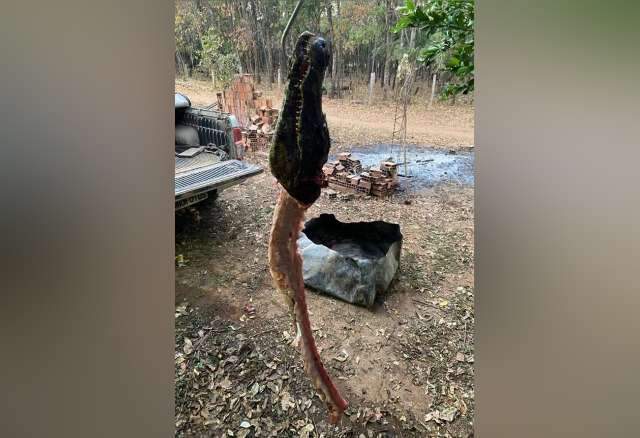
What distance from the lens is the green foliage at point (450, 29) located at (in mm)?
709

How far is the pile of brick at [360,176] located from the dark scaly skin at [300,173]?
0.82ft

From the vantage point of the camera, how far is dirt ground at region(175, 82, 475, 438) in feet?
2.48

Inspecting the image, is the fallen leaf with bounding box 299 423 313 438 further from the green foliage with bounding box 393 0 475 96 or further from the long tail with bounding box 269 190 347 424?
the green foliage with bounding box 393 0 475 96

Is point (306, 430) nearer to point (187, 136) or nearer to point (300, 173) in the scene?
point (300, 173)

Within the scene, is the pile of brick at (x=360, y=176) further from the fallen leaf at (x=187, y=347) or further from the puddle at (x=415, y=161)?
the fallen leaf at (x=187, y=347)

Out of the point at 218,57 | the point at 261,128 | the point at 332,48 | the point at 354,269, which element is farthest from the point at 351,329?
the point at 218,57

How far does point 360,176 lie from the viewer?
994 mm

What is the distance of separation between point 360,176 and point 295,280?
37cm

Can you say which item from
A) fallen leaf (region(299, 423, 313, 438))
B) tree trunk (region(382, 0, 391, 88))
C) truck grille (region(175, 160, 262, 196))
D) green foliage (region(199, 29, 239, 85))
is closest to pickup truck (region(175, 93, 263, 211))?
truck grille (region(175, 160, 262, 196))
